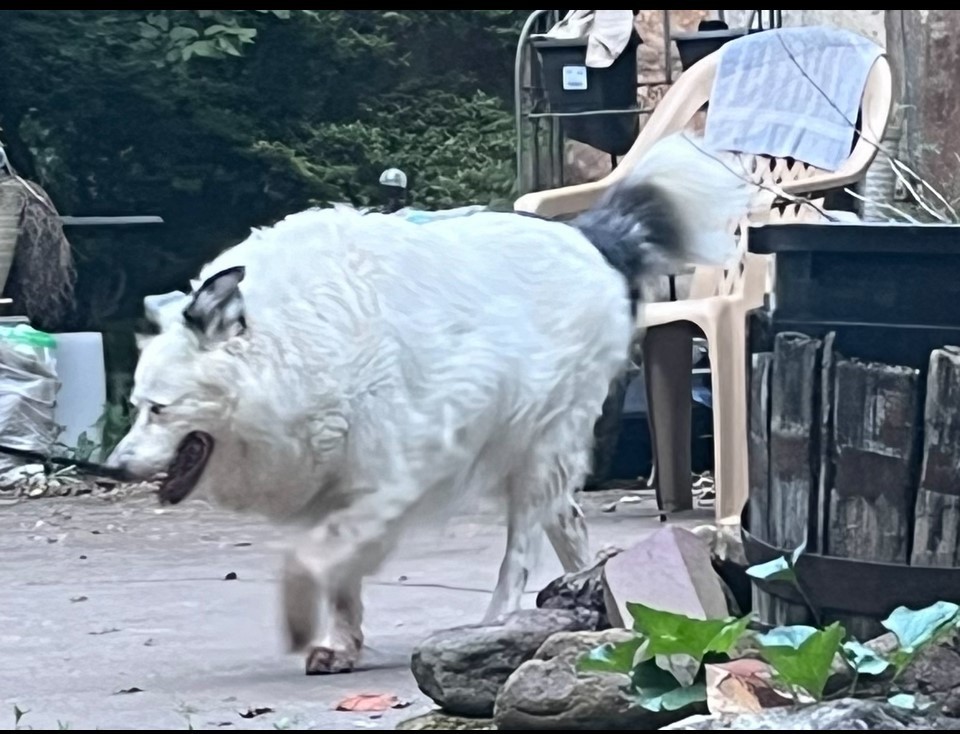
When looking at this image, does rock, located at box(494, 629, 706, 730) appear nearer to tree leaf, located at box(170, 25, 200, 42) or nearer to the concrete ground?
the concrete ground

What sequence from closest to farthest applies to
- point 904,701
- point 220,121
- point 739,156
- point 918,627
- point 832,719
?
point 832,719, point 904,701, point 918,627, point 739,156, point 220,121

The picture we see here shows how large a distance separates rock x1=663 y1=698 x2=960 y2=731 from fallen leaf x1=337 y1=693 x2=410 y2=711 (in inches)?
34.9

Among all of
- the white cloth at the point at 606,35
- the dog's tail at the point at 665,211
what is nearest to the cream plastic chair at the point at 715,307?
the dog's tail at the point at 665,211

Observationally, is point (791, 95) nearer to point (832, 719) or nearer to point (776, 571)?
point (776, 571)

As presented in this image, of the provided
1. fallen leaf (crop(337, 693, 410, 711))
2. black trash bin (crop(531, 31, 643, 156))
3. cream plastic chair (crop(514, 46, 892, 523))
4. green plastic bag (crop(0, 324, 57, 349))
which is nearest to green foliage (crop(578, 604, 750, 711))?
fallen leaf (crop(337, 693, 410, 711))

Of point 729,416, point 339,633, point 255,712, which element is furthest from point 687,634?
point 729,416

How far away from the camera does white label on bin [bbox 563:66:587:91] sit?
27.3 feet

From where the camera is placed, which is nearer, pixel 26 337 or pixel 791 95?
pixel 791 95

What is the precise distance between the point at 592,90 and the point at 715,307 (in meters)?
2.65

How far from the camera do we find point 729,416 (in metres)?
5.79

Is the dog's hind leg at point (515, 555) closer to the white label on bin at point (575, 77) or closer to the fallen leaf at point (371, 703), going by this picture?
the fallen leaf at point (371, 703)

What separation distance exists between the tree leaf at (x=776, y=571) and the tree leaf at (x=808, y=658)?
12.6 inches

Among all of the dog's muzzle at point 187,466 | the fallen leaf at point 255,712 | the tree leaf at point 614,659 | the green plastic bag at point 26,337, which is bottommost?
the green plastic bag at point 26,337

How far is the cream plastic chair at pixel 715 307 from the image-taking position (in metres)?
5.78
